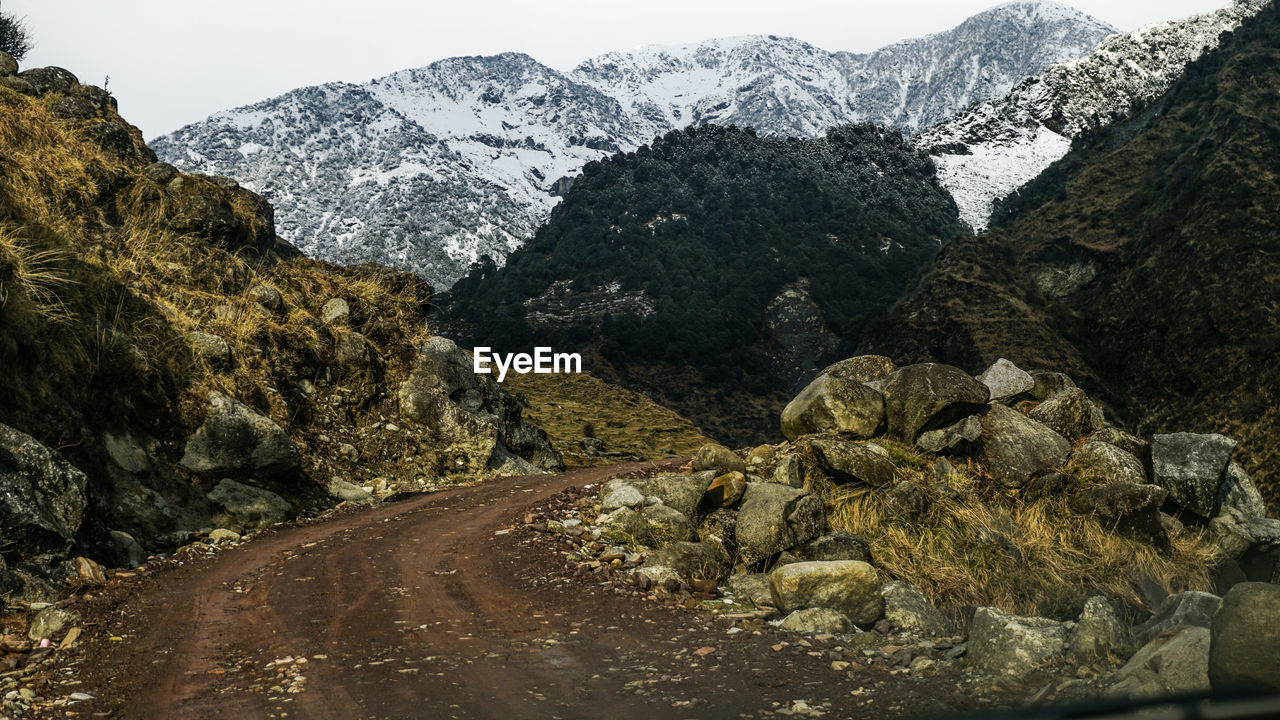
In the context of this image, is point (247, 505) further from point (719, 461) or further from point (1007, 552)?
point (1007, 552)

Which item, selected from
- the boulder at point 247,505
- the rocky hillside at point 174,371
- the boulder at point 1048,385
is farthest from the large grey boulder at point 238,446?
the boulder at point 1048,385

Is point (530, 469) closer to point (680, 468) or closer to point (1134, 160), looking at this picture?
point (680, 468)

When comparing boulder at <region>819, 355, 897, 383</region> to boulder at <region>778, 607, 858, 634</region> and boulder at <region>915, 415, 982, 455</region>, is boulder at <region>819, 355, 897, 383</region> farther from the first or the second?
boulder at <region>778, 607, 858, 634</region>

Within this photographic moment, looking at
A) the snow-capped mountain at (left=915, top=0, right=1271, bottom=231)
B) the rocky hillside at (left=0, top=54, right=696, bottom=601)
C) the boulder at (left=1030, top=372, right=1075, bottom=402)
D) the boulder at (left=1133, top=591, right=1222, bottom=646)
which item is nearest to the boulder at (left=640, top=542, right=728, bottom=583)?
the boulder at (left=1133, top=591, right=1222, bottom=646)

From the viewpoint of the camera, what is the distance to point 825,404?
34.7 feet

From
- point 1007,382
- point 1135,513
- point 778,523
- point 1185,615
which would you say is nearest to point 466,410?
point 778,523

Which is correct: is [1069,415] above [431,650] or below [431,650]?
above

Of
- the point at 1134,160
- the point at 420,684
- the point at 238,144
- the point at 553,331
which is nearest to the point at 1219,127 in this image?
the point at 1134,160

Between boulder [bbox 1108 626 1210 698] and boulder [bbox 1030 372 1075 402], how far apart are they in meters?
7.32

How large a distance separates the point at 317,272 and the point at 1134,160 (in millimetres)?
70569

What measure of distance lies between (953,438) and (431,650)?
22.9ft

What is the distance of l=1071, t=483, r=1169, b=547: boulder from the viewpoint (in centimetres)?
873

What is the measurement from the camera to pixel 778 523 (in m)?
8.41

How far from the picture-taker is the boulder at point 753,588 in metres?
7.26
